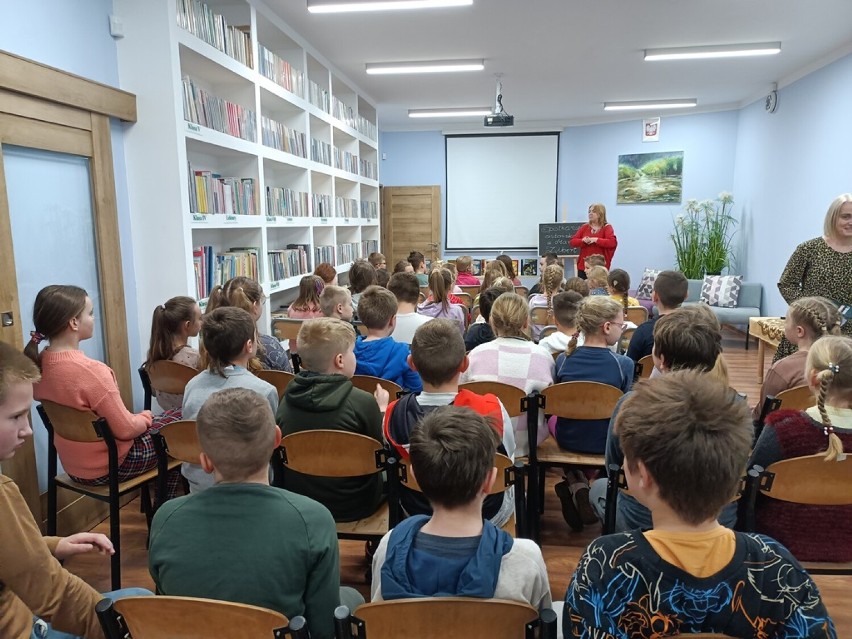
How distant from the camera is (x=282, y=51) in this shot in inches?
218

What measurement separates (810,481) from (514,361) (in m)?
1.22

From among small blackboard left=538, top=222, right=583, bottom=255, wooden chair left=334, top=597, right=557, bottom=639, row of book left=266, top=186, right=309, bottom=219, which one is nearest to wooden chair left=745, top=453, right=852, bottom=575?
wooden chair left=334, top=597, right=557, bottom=639

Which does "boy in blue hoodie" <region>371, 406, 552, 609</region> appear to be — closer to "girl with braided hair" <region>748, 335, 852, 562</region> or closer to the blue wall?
"girl with braided hair" <region>748, 335, 852, 562</region>

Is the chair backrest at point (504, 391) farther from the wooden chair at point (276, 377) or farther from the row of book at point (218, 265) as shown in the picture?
the row of book at point (218, 265)

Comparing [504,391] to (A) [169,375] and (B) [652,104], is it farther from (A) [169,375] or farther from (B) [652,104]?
(B) [652,104]

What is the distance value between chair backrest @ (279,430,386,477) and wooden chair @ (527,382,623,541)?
30.7 inches

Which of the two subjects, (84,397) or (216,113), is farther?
(216,113)

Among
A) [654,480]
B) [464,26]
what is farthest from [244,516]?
[464,26]

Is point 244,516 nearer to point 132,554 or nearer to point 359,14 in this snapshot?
point 132,554

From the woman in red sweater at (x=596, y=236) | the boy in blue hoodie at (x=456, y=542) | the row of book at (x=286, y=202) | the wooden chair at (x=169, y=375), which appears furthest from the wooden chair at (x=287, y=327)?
the woman in red sweater at (x=596, y=236)

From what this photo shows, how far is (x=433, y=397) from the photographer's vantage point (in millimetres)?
1959

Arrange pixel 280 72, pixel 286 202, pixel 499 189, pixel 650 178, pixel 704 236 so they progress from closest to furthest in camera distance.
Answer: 1. pixel 280 72
2. pixel 286 202
3. pixel 704 236
4. pixel 650 178
5. pixel 499 189

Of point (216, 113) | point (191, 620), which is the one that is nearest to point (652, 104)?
point (216, 113)

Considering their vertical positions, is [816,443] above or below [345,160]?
below
